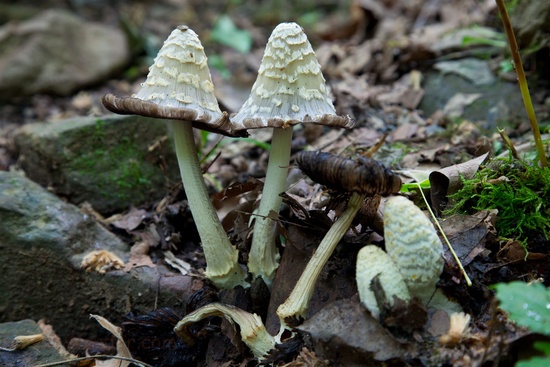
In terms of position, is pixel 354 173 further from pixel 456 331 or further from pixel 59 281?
pixel 59 281

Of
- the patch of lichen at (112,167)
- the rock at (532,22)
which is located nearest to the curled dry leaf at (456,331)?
the patch of lichen at (112,167)

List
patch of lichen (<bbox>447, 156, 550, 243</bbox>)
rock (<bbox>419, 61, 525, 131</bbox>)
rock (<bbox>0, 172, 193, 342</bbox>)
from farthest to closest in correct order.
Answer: rock (<bbox>419, 61, 525, 131</bbox>)
rock (<bbox>0, 172, 193, 342</bbox>)
patch of lichen (<bbox>447, 156, 550, 243</bbox>)

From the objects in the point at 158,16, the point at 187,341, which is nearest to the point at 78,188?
the point at 187,341

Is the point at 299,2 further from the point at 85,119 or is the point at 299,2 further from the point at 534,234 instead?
the point at 534,234

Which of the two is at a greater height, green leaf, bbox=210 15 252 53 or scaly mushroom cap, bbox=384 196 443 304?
green leaf, bbox=210 15 252 53

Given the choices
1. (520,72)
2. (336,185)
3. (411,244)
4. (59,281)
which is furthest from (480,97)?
(59,281)

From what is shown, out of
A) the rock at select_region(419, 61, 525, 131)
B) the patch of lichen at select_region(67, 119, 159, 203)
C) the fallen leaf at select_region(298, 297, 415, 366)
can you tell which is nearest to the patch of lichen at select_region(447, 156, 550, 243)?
the fallen leaf at select_region(298, 297, 415, 366)

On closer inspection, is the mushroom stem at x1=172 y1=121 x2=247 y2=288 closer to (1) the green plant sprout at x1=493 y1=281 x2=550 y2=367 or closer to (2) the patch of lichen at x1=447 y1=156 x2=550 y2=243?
(2) the patch of lichen at x1=447 y1=156 x2=550 y2=243
